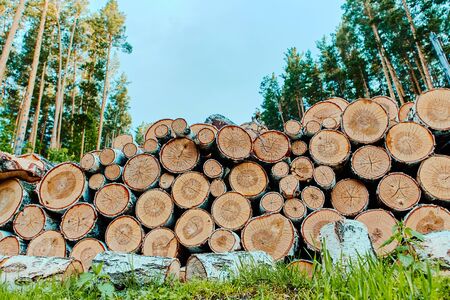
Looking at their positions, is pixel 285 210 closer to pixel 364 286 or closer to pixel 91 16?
pixel 364 286

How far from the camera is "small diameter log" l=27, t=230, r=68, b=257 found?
12.1 feet

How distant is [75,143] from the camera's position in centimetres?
1917

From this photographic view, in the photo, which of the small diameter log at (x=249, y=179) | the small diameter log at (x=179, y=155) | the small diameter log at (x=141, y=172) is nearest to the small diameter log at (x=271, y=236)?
the small diameter log at (x=249, y=179)

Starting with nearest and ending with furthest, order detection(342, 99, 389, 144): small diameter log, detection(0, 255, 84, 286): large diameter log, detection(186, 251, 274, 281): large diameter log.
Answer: detection(186, 251, 274, 281): large diameter log
detection(0, 255, 84, 286): large diameter log
detection(342, 99, 389, 144): small diameter log

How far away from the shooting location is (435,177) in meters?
3.63

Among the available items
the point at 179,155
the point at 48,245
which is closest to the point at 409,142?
the point at 179,155

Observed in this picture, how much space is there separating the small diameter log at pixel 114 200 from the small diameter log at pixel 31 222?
67 cm

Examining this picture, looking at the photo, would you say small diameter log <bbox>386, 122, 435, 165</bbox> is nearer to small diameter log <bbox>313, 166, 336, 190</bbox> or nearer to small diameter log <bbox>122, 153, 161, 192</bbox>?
small diameter log <bbox>313, 166, 336, 190</bbox>

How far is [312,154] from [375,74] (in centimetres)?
2097

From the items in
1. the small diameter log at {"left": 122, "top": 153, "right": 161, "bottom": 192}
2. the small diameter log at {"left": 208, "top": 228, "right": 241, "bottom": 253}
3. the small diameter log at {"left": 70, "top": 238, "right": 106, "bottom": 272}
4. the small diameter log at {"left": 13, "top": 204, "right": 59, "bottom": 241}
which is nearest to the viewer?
the small diameter log at {"left": 208, "top": 228, "right": 241, "bottom": 253}

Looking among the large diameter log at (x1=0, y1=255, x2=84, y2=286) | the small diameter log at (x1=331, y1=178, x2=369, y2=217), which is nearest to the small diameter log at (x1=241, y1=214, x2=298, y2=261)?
the small diameter log at (x1=331, y1=178, x2=369, y2=217)

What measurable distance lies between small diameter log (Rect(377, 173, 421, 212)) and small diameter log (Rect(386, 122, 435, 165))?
251 mm

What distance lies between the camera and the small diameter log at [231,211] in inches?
146

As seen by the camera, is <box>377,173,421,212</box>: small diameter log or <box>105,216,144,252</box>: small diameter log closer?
<box>377,173,421,212</box>: small diameter log
